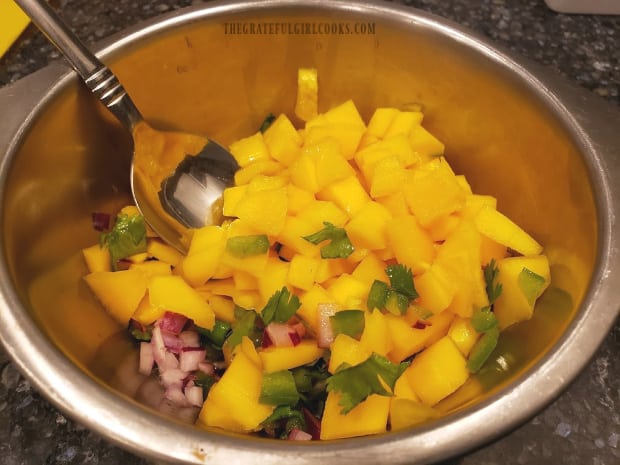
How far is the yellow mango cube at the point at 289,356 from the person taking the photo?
0.90 meters

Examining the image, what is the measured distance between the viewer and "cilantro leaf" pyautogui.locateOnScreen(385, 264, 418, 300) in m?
0.93

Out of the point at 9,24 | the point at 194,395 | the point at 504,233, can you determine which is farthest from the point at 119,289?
the point at 9,24

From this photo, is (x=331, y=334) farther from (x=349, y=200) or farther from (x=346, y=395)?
(x=349, y=200)

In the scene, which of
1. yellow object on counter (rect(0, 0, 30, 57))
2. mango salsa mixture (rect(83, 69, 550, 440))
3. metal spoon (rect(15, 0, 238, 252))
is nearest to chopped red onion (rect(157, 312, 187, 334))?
mango salsa mixture (rect(83, 69, 550, 440))

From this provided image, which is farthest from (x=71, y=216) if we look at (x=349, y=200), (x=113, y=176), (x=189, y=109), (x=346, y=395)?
(x=346, y=395)

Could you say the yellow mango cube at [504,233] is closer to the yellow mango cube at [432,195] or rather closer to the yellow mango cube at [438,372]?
the yellow mango cube at [432,195]

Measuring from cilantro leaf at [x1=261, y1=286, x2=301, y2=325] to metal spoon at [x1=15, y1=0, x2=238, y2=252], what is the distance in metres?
0.24

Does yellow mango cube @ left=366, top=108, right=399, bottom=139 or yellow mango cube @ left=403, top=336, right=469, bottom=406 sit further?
yellow mango cube @ left=366, top=108, right=399, bottom=139

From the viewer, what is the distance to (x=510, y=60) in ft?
3.44

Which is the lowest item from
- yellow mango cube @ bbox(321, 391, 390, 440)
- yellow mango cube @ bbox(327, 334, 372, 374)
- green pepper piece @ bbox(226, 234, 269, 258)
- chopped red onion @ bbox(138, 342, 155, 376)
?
yellow mango cube @ bbox(321, 391, 390, 440)

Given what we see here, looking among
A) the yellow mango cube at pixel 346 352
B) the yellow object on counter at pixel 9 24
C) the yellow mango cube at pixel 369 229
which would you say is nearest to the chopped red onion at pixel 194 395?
the yellow mango cube at pixel 346 352

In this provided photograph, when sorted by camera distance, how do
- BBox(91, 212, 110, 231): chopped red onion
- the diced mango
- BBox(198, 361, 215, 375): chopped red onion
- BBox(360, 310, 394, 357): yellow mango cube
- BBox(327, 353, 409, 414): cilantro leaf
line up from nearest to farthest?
BBox(327, 353, 409, 414): cilantro leaf
BBox(360, 310, 394, 357): yellow mango cube
BBox(198, 361, 215, 375): chopped red onion
BBox(91, 212, 110, 231): chopped red onion
the diced mango

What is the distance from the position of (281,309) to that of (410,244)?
224 millimetres

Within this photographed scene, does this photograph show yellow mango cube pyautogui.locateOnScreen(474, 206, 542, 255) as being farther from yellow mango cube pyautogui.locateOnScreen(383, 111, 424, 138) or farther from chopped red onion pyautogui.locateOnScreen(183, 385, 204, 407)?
chopped red onion pyautogui.locateOnScreen(183, 385, 204, 407)
